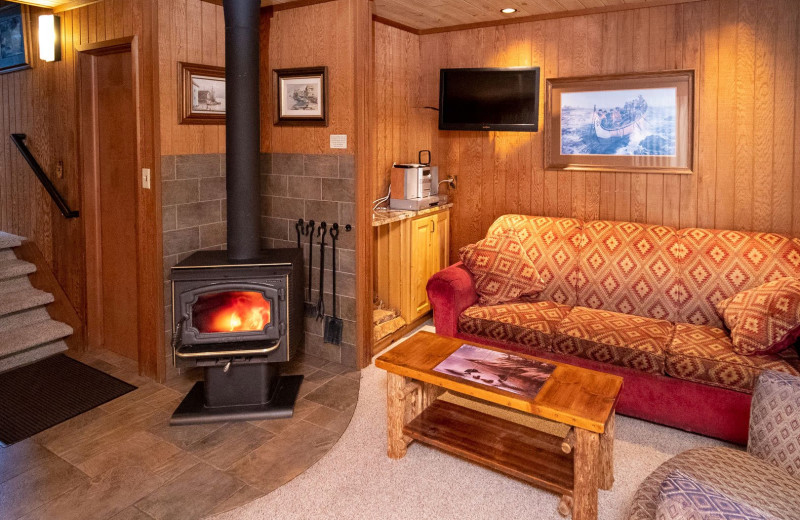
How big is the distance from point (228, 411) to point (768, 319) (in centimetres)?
276

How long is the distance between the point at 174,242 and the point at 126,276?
2.00ft

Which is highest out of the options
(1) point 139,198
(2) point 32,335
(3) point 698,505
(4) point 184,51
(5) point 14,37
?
(5) point 14,37

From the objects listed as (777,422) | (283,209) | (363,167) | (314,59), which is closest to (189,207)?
(283,209)

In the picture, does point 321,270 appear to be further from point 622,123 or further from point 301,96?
point 622,123

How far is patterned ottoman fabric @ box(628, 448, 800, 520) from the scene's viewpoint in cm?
157

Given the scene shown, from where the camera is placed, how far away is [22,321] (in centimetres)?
404

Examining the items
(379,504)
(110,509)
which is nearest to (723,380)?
(379,504)

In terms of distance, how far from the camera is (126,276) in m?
3.96

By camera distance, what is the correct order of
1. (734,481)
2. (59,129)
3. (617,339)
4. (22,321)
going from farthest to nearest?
(59,129)
(22,321)
(617,339)
(734,481)

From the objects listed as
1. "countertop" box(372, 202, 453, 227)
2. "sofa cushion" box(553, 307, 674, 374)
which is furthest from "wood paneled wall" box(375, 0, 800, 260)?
"sofa cushion" box(553, 307, 674, 374)

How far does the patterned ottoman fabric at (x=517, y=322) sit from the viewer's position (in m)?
3.35

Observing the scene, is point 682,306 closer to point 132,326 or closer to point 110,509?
point 110,509

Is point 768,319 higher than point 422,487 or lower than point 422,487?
higher

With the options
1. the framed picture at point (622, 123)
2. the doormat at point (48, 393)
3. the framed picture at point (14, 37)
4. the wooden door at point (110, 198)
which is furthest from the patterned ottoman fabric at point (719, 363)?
the framed picture at point (14, 37)
